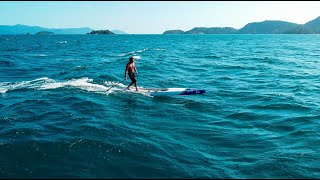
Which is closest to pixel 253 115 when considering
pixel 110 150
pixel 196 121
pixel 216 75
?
pixel 196 121

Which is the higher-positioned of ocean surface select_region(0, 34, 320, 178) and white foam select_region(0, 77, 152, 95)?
A: white foam select_region(0, 77, 152, 95)

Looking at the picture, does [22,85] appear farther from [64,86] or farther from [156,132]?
[156,132]

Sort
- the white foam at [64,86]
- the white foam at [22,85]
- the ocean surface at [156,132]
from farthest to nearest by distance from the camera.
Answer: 1. the white foam at [22,85]
2. the white foam at [64,86]
3. the ocean surface at [156,132]

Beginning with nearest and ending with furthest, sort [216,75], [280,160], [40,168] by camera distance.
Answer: [40,168]
[280,160]
[216,75]

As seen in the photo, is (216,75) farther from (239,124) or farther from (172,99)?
(239,124)

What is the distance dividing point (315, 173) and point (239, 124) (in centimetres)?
549

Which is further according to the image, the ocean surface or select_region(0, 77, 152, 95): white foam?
select_region(0, 77, 152, 95): white foam

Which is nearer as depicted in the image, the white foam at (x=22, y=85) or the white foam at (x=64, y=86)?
the white foam at (x=64, y=86)

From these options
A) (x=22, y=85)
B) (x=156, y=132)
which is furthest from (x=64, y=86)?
(x=156, y=132)

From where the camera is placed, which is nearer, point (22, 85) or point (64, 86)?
point (64, 86)

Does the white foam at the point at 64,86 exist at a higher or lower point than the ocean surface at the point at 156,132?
higher

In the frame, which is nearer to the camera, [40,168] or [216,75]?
[40,168]

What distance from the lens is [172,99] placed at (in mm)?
20922

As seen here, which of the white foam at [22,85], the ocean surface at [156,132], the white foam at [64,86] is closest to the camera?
the ocean surface at [156,132]
